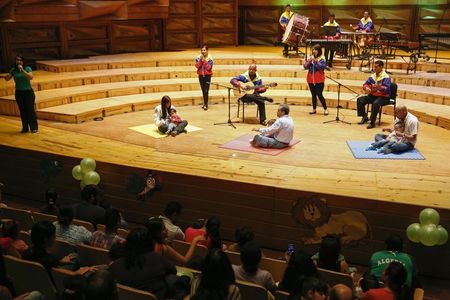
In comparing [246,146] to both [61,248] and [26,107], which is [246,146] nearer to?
[26,107]

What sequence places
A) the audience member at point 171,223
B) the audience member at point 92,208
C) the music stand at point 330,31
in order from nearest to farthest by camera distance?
the audience member at point 171,223, the audience member at point 92,208, the music stand at point 330,31

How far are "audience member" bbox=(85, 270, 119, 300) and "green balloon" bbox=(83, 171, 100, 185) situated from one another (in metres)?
3.19

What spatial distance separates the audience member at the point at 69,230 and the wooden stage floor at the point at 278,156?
1.63 meters

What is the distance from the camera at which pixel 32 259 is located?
11.3 ft

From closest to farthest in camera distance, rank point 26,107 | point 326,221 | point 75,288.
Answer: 1. point 75,288
2. point 326,221
3. point 26,107

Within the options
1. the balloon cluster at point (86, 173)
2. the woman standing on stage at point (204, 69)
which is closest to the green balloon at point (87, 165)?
the balloon cluster at point (86, 173)

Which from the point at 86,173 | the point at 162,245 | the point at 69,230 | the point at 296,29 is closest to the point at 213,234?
the point at 162,245

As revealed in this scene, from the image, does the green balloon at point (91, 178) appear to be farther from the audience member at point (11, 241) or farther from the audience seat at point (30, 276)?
the audience seat at point (30, 276)

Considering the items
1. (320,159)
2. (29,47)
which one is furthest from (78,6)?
(320,159)

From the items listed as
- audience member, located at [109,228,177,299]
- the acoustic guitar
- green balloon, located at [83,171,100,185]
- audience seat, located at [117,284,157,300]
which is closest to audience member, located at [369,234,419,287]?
audience member, located at [109,228,177,299]

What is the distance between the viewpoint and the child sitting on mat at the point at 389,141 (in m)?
6.60

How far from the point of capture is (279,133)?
6863 millimetres

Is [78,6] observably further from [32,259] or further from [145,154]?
[32,259]

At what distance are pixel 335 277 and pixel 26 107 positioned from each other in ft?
17.4
